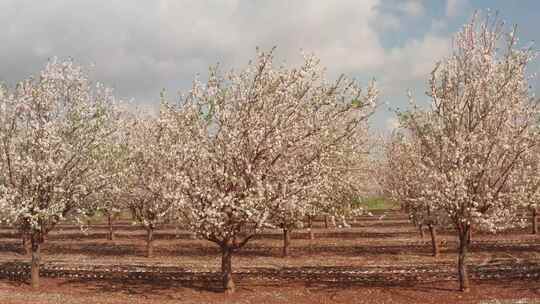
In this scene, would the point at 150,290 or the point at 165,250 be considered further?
the point at 165,250

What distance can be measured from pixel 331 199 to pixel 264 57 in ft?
65.6

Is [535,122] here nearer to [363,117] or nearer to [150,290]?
[363,117]

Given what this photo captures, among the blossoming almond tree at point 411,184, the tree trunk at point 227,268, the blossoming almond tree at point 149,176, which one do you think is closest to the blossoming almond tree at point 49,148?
the blossoming almond tree at point 149,176

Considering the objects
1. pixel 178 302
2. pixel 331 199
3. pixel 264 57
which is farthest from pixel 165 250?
pixel 264 57

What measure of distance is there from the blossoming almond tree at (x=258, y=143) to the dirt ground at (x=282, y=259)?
4407 mm

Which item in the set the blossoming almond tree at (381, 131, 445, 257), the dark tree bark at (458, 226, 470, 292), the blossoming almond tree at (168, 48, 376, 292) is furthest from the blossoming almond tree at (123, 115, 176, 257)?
the dark tree bark at (458, 226, 470, 292)

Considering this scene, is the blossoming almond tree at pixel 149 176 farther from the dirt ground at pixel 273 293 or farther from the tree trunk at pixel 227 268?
the dirt ground at pixel 273 293

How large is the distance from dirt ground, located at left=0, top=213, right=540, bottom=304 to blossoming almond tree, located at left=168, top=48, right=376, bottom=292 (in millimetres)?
4407

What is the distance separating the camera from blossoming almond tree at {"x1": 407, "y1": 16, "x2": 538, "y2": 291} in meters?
22.0

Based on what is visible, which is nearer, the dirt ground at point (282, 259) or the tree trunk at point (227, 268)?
the dirt ground at point (282, 259)

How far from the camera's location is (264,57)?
72.5 feet

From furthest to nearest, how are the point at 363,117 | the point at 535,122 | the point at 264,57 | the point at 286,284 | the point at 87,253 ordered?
the point at 87,253 < the point at 286,284 < the point at 535,122 < the point at 264,57 < the point at 363,117

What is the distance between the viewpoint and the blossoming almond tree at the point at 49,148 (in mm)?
24453

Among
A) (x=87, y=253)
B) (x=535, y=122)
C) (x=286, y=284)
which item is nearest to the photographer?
(x=535, y=122)
